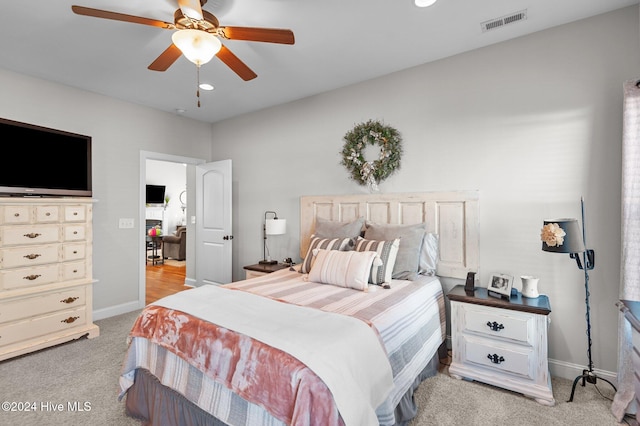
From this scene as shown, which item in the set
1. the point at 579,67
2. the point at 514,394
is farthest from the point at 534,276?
the point at 579,67

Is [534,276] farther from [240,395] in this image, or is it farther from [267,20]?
[267,20]

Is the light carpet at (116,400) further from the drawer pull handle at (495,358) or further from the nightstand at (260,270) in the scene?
the nightstand at (260,270)

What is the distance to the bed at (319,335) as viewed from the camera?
4.37 ft

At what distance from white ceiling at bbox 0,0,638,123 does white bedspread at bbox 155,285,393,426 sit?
81.0 inches

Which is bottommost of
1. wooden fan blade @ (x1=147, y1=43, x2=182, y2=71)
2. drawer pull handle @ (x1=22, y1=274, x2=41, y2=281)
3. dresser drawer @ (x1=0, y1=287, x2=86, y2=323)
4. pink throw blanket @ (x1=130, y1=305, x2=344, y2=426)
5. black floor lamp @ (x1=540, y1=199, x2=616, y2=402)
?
dresser drawer @ (x1=0, y1=287, x2=86, y2=323)

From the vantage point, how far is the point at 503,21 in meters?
2.46

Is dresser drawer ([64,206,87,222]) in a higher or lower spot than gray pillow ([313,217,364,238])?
higher

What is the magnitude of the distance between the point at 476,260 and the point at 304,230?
1998 mm

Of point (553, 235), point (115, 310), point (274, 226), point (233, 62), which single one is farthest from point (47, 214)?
point (553, 235)

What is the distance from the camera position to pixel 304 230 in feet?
13.1

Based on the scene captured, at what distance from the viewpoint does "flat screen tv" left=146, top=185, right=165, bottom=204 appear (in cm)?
936

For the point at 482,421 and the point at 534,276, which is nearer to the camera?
the point at 482,421

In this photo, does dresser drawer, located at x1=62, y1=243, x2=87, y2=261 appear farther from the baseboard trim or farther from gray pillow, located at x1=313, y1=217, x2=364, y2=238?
gray pillow, located at x1=313, y1=217, x2=364, y2=238

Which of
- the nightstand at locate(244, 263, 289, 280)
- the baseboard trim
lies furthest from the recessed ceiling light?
the baseboard trim
